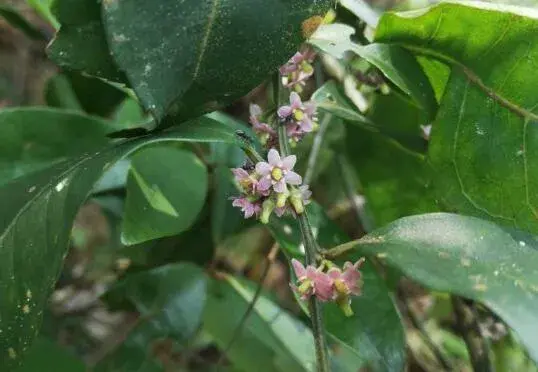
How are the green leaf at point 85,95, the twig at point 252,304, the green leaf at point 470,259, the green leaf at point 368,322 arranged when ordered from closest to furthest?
the green leaf at point 470,259
the green leaf at point 368,322
the twig at point 252,304
the green leaf at point 85,95

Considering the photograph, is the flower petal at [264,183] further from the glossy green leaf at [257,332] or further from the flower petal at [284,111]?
the glossy green leaf at [257,332]

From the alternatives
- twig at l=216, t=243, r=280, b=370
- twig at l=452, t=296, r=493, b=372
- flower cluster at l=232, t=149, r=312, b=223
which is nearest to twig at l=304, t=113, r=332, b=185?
twig at l=216, t=243, r=280, b=370

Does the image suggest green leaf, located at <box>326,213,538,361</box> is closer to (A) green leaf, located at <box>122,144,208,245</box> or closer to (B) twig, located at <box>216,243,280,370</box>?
(A) green leaf, located at <box>122,144,208,245</box>

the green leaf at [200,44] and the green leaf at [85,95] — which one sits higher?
the green leaf at [200,44]

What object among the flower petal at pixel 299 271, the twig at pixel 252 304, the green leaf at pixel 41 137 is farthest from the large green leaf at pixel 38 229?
the twig at pixel 252 304

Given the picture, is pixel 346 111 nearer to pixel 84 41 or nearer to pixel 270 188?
pixel 270 188

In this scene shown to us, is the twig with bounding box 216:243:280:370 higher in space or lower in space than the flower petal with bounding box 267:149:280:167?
lower

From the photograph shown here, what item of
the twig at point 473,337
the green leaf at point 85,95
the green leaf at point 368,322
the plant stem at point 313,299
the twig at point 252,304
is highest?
the plant stem at point 313,299
